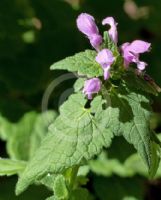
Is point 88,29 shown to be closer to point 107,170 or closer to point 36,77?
point 107,170

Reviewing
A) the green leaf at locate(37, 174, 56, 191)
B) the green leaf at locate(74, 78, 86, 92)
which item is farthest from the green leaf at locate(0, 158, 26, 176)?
the green leaf at locate(74, 78, 86, 92)

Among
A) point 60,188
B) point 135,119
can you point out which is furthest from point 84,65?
point 60,188

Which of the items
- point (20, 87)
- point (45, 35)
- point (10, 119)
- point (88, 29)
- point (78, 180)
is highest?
point (45, 35)

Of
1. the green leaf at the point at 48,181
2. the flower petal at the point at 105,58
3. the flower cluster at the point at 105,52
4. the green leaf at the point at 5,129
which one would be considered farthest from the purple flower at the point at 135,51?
the green leaf at the point at 5,129

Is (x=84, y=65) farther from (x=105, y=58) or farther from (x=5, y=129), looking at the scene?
(x=5, y=129)

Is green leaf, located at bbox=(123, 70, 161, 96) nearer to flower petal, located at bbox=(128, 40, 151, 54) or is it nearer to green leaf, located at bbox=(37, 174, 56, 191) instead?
flower petal, located at bbox=(128, 40, 151, 54)

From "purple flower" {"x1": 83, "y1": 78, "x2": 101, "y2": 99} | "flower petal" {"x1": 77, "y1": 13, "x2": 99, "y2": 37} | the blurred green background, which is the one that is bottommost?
"purple flower" {"x1": 83, "y1": 78, "x2": 101, "y2": 99}

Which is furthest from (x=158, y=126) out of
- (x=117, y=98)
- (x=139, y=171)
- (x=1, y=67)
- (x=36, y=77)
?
(x=117, y=98)
